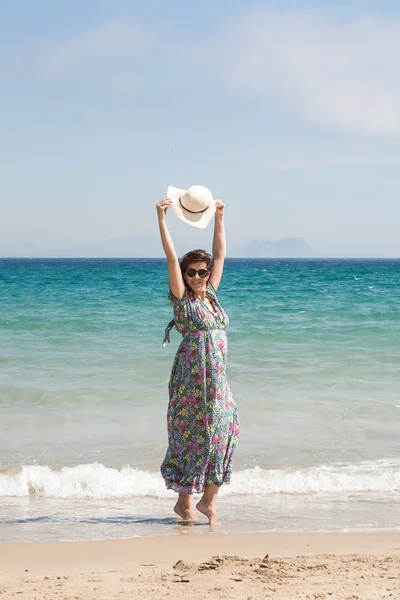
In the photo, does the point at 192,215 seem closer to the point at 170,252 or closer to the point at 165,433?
the point at 170,252

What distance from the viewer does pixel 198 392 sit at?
4805mm

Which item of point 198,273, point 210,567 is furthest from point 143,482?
point 210,567

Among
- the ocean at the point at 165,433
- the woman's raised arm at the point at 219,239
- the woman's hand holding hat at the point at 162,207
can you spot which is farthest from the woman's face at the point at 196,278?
the ocean at the point at 165,433

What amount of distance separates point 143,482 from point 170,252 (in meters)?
1.98

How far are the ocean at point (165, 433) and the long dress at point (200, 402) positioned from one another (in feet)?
1.18

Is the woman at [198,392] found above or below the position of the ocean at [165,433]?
above

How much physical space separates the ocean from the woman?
0.33 metres

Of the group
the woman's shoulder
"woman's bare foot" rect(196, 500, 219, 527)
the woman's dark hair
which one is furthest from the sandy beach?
the woman's dark hair

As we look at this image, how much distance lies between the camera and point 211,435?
4.80 metres

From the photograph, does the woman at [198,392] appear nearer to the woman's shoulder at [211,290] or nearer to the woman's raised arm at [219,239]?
the woman's shoulder at [211,290]

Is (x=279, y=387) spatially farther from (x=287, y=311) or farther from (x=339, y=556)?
(x=287, y=311)

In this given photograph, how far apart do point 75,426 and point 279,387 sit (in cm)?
283

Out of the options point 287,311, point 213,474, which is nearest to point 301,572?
point 213,474

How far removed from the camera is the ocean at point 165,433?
17.0 ft
